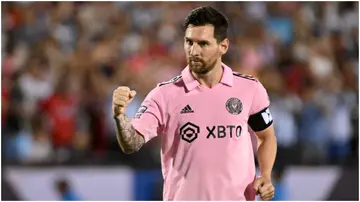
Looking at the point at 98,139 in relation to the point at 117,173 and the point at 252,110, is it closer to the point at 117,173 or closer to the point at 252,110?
the point at 117,173

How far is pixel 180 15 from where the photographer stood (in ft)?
40.5

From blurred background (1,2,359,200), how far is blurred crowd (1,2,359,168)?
0.01 meters

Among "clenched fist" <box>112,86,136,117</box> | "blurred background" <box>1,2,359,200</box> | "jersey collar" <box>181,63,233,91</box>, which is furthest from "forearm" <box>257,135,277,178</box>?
"blurred background" <box>1,2,359,200</box>

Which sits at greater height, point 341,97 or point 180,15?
point 180,15

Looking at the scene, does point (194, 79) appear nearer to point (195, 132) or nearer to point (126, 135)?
point (195, 132)

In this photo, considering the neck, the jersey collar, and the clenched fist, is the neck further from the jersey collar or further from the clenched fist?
the clenched fist

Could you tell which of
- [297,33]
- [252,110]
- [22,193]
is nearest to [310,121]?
[297,33]

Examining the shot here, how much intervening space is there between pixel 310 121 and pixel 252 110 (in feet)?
17.7

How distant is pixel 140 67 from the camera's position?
37.0 ft

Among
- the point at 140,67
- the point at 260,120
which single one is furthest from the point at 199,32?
the point at 140,67

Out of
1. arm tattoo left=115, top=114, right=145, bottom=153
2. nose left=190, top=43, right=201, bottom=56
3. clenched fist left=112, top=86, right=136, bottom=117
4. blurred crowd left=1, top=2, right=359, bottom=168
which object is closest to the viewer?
clenched fist left=112, top=86, right=136, bottom=117

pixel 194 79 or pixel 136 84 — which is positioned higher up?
pixel 194 79

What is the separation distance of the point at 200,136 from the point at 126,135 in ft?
1.57

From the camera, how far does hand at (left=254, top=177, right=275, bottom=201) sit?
505 cm
